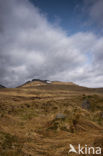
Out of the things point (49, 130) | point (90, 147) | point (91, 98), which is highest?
point (91, 98)

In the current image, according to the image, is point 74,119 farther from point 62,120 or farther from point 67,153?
point 67,153

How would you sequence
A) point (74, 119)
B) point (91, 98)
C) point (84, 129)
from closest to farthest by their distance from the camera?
point (84, 129) < point (74, 119) < point (91, 98)

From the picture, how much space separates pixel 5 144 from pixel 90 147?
426 centimetres

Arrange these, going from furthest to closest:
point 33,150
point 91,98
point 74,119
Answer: point 91,98
point 74,119
point 33,150

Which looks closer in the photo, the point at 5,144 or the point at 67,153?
the point at 67,153

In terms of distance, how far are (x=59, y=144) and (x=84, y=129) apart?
3.27 m

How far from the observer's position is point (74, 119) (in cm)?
939

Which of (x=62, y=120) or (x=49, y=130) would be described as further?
(x=62, y=120)

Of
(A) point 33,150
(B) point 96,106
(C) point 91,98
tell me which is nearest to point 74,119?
(A) point 33,150

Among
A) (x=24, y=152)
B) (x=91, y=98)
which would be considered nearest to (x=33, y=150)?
(x=24, y=152)

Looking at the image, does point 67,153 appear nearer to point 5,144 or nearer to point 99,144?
point 99,144

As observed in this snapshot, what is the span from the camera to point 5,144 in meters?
5.54

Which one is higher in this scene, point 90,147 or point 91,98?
point 91,98

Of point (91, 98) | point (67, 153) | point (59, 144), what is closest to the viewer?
point (67, 153)
